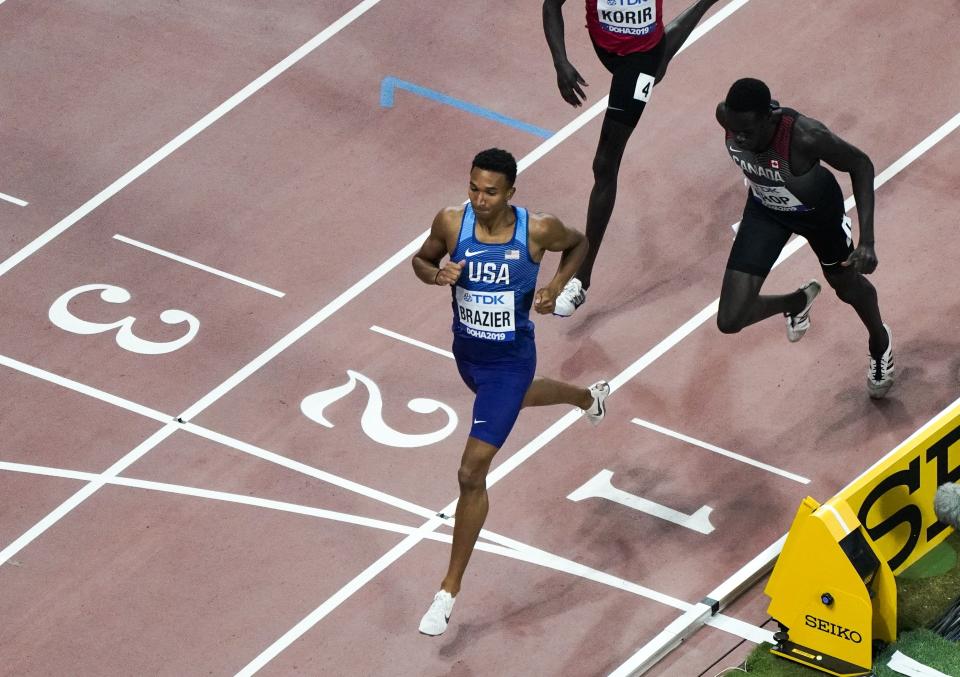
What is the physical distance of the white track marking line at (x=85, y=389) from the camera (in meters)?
13.8

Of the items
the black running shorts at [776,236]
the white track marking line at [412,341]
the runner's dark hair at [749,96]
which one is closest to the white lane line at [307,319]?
the white track marking line at [412,341]

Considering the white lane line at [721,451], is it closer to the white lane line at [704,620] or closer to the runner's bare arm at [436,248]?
the white lane line at [704,620]

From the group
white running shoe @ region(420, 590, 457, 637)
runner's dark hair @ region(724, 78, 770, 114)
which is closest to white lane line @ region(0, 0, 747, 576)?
white running shoe @ region(420, 590, 457, 637)

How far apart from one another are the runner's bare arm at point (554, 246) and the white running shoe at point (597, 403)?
1.44 m

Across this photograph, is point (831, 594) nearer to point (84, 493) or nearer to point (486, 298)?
point (486, 298)

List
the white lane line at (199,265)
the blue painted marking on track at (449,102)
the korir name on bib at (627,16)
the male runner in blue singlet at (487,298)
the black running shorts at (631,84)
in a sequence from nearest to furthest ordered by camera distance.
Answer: the male runner in blue singlet at (487,298), the korir name on bib at (627,16), the black running shorts at (631,84), the white lane line at (199,265), the blue painted marking on track at (449,102)

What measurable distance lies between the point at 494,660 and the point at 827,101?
6550mm

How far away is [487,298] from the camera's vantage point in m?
11.4

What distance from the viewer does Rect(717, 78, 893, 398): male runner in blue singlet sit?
40.0ft

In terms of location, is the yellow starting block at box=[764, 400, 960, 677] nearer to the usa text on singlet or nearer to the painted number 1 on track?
the painted number 1 on track

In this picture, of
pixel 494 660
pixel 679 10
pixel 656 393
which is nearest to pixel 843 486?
pixel 656 393

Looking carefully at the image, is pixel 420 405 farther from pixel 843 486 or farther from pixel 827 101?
pixel 827 101

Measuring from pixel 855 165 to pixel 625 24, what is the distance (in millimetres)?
2340

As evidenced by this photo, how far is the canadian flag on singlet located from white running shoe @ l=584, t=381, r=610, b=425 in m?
2.50
